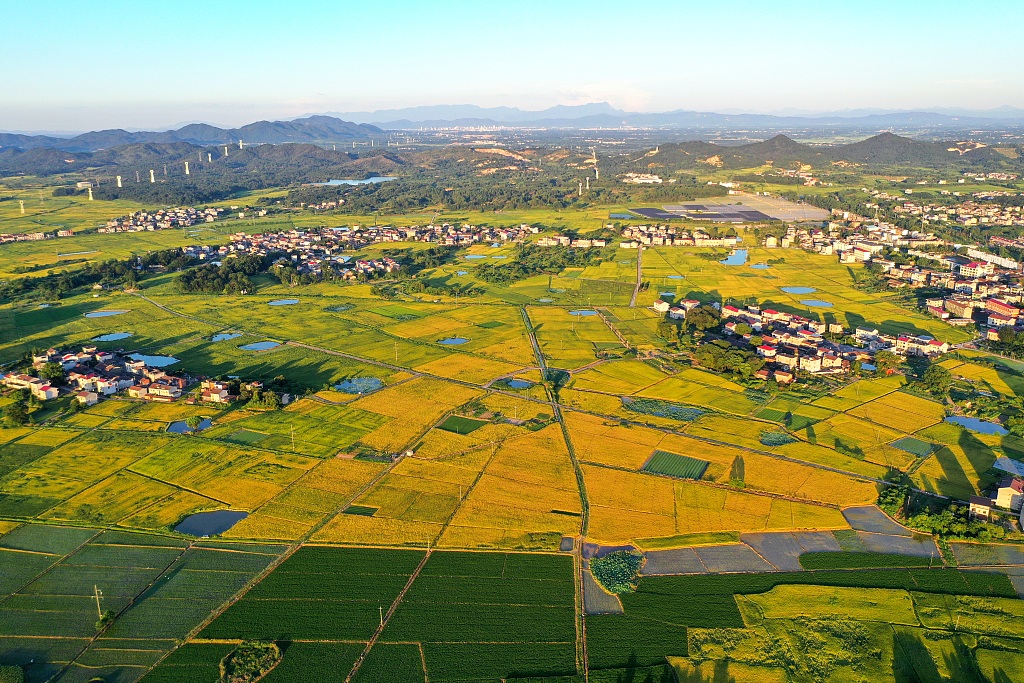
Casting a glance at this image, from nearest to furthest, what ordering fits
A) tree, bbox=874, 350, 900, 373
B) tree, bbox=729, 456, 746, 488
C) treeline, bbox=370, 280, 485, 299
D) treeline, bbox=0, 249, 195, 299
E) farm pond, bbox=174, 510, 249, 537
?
farm pond, bbox=174, 510, 249, 537
tree, bbox=729, 456, 746, 488
tree, bbox=874, 350, 900, 373
treeline, bbox=0, 249, 195, 299
treeline, bbox=370, 280, 485, 299

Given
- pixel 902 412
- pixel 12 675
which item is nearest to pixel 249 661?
pixel 12 675

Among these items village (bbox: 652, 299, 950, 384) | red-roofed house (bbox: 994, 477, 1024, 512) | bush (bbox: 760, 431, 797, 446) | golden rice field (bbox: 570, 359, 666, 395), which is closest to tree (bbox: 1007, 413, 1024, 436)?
red-roofed house (bbox: 994, 477, 1024, 512)

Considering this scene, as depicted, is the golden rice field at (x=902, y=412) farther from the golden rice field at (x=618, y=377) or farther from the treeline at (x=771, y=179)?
the treeline at (x=771, y=179)

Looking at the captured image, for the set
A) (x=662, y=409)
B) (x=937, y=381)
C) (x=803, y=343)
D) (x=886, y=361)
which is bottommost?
(x=662, y=409)

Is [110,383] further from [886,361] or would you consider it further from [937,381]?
[937,381]

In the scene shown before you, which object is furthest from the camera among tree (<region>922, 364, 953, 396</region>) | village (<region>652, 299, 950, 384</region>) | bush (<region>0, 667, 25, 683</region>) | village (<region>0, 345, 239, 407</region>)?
village (<region>652, 299, 950, 384</region>)

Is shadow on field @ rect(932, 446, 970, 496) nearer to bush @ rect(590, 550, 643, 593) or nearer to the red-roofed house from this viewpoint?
the red-roofed house
